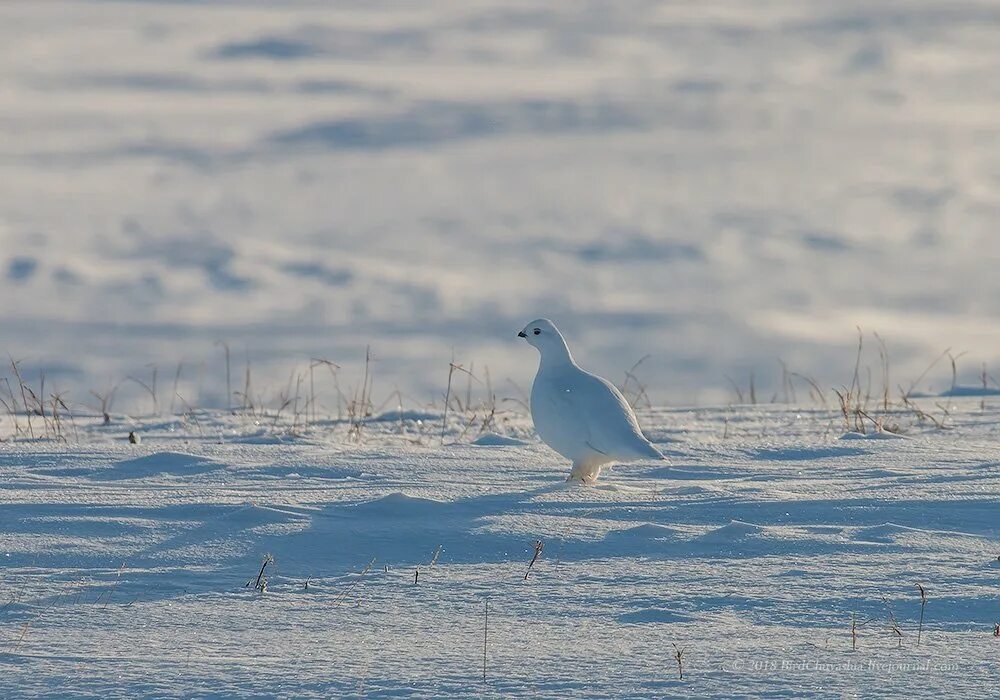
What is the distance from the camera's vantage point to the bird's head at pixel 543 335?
19.7 feet

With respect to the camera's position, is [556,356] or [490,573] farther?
[556,356]

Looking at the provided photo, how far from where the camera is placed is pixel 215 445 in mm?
6273

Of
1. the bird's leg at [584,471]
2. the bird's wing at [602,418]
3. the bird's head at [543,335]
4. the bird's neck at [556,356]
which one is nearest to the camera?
the bird's wing at [602,418]

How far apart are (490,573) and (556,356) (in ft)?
7.10

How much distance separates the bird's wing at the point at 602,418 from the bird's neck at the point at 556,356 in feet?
0.87

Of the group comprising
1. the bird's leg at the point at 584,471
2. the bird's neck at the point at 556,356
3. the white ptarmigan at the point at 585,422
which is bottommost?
the bird's leg at the point at 584,471

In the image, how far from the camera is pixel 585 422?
5367 mm

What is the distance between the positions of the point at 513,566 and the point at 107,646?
119 centimetres

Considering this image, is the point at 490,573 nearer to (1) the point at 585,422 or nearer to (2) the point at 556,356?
(1) the point at 585,422

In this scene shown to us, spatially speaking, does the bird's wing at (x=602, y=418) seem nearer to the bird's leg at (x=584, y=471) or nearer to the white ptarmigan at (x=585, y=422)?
the white ptarmigan at (x=585, y=422)

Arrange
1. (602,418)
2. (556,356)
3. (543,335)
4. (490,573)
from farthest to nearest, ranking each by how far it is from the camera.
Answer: (543,335)
(556,356)
(602,418)
(490,573)

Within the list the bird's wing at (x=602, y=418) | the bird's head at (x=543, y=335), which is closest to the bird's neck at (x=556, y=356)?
the bird's head at (x=543, y=335)

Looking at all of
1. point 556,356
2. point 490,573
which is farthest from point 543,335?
point 490,573

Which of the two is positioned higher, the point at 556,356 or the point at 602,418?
the point at 556,356
